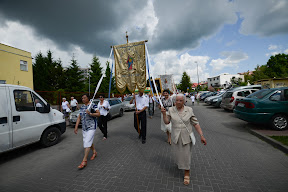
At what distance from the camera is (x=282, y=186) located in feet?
7.78

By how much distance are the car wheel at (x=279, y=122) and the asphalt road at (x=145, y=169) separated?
1.45m

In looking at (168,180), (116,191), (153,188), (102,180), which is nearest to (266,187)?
(168,180)

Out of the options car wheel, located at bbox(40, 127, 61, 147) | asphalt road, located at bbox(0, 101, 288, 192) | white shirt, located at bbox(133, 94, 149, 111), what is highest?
white shirt, located at bbox(133, 94, 149, 111)

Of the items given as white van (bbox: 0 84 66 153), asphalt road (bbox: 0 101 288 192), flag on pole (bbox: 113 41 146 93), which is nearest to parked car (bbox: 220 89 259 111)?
Result: asphalt road (bbox: 0 101 288 192)

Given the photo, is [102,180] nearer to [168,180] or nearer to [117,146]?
[168,180]

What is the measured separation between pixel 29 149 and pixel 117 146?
122 inches

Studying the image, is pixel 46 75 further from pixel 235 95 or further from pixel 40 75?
pixel 235 95

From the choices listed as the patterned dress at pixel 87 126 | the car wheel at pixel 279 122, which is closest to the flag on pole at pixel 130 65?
the patterned dress at pixel 87 126

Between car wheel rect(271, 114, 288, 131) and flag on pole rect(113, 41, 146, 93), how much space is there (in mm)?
5402

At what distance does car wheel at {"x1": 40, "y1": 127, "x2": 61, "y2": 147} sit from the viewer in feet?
15.3

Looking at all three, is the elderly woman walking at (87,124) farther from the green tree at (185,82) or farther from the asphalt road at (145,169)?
the green tree at (185,82)

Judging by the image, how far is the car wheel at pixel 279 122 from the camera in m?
5.30

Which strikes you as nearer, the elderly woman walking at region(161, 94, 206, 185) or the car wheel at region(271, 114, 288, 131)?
the elderly woman walking at region(161, 94, 206, 185)

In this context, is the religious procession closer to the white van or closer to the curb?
the white van
